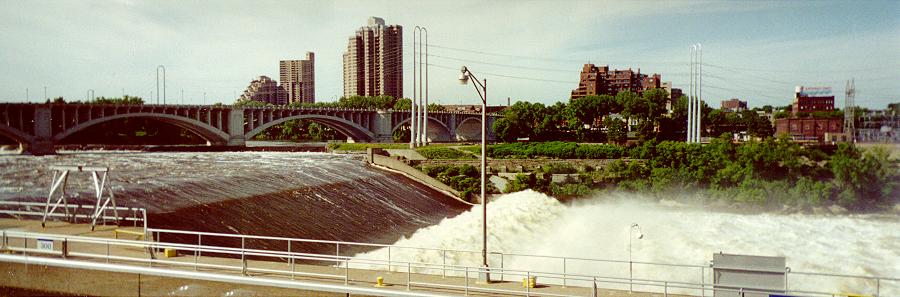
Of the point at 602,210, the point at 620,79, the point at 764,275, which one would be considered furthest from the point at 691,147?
the point at 764,275

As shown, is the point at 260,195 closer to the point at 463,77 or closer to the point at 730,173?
the point at 463,77

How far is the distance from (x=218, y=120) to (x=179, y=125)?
2.24 meters

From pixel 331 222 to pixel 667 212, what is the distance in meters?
12.0

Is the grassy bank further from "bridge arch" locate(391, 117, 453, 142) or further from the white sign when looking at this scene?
the white sign

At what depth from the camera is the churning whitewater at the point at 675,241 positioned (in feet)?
44.0

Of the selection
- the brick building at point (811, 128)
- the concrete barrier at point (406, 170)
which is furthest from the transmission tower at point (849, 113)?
the concrete barrier at point (406, 170)

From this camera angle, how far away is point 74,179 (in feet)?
72.3

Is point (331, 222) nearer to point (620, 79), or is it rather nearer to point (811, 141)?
point (811, 141)

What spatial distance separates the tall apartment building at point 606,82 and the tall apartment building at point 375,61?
11.1m

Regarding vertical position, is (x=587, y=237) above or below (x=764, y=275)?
below

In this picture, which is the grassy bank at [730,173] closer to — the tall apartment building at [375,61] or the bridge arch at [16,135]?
the tall apartment building at [375,61]

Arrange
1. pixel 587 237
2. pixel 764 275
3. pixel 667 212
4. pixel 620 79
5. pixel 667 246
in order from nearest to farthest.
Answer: pixel 764 275 → pixel 667 246 → pixel 587 237 → pixel 667 212 → pixel 620 79

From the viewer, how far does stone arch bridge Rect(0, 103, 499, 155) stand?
21.2 metres

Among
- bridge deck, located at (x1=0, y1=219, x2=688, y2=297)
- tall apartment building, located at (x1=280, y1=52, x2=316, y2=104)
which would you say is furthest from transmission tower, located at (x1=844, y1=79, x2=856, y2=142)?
tall apartment building, located at (x1=280, y1=52, x2=316, y2=104)
